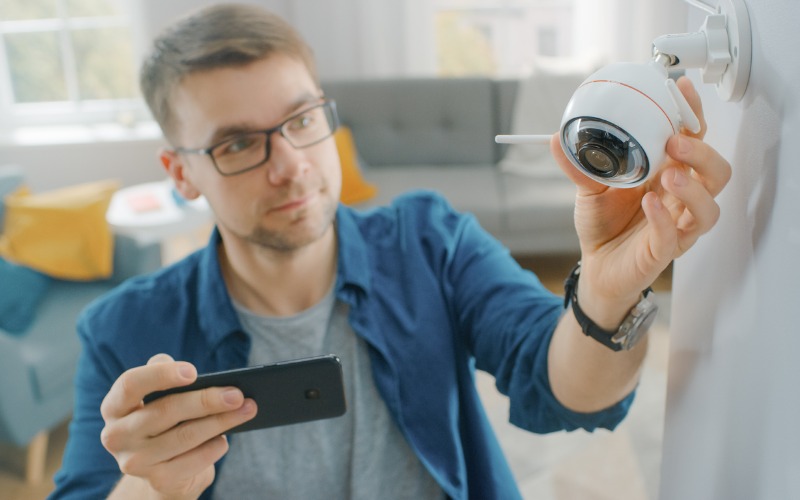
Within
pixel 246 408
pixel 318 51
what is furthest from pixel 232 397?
pixel 318 51

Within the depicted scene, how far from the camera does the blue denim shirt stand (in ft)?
3.38

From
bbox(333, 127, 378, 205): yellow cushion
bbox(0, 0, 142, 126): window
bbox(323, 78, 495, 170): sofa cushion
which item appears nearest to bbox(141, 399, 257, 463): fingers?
bbox(333, 127, 378, 205): yellow cushion

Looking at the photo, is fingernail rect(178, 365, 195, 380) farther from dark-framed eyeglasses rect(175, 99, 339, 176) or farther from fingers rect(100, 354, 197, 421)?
dark-framed eyeglasses rect(175, 99, 339, 176)

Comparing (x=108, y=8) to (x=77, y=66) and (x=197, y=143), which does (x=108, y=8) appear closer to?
(x=77, y=66)

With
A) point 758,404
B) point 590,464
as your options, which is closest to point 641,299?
point 758,404

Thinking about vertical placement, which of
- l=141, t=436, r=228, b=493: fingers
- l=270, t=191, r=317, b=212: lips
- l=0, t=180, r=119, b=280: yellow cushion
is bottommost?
l=0, t=180, r=119, b=280: yellow cushion

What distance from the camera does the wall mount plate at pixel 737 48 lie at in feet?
1.74

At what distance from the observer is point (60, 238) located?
95.1 inches

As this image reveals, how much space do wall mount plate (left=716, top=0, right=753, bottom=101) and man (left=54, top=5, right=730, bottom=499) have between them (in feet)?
1.46

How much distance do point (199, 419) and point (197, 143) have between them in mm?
486

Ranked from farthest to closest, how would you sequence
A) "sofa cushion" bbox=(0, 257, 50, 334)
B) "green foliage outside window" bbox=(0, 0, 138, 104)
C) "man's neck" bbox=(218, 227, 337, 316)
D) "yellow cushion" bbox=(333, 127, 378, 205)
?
"green foliage outside window" bbox=(0, 0, 138, 104), "yellow cushion" bbox=(333, 127, 378, 205), "sofa cushion" bbox=(0, 257, 50, 334), "man's neck" bbox=(218, 227, 337, 316)

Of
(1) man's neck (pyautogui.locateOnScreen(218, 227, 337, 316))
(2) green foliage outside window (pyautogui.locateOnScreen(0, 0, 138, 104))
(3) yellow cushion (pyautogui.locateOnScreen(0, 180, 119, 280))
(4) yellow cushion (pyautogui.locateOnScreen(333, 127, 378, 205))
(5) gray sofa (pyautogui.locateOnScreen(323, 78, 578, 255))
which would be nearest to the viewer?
(1) man's neck (pyautogui.locateOnScreen(218, 227, 337, 316))

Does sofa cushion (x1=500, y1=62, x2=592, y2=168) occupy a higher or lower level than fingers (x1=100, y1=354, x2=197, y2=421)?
lower

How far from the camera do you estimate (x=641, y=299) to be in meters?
0.72
